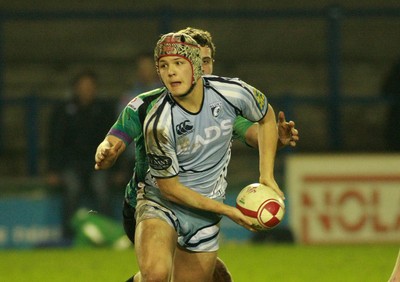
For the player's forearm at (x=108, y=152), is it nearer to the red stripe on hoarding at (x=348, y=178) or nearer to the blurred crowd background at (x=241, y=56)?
the red stripe on hoarding at (x=348, y=178)

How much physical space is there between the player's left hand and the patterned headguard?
743 mm

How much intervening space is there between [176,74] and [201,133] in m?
0.42

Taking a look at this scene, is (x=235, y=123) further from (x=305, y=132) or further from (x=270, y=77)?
(x=270, y=77)

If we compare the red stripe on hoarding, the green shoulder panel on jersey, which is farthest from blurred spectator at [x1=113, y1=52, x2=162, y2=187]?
the green shoulder panel on jersey

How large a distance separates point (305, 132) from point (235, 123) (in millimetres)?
7543

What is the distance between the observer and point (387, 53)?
1562 centimetres

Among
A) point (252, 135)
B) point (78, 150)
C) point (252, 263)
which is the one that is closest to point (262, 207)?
point (252, 135)

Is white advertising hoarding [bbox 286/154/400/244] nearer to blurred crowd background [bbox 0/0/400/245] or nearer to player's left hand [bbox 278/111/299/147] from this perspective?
blurred crowd background [bbox 0/0/400/245]

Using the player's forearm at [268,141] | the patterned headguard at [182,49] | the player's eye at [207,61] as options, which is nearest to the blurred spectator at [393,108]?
the player's eye at [207,61]

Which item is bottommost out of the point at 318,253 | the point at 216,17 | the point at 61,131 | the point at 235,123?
the point at 318,253

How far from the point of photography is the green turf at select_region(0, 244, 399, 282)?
9.65 m

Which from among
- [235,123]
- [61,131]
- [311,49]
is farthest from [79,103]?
[235,123]

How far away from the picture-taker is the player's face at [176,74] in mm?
6152

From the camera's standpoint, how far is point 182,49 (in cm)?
618
